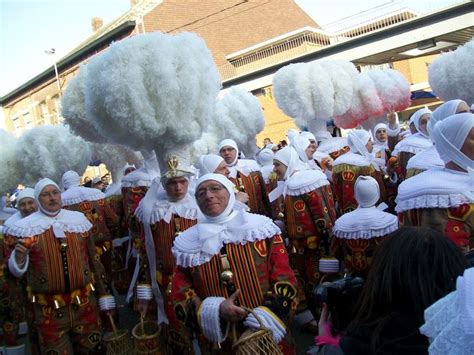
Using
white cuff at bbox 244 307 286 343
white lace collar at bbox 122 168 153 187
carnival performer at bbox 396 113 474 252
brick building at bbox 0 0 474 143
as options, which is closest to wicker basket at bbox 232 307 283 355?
white cuff at bbox 244 307 286 343

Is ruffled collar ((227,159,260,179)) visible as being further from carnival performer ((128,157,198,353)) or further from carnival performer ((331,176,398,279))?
carnival performer ((331,176,398,279))

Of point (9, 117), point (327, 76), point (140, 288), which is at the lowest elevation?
point (140, 288)

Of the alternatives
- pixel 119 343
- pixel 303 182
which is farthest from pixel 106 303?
pixel 303 182

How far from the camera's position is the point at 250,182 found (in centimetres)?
642

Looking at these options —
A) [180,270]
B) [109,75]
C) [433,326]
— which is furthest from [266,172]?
[433,326]

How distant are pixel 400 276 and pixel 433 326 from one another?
1.58 feet

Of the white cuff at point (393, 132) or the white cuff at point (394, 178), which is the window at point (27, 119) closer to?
the white cuff at point (393, 132)

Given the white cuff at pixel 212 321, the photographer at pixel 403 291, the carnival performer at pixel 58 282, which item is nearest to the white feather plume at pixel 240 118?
the carnival performer at pixel 58 282

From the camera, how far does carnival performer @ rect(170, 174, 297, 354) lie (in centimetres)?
288

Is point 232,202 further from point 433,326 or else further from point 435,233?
point 433,326

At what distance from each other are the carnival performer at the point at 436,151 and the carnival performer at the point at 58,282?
289cm

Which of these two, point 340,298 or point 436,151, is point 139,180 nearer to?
point 436,151

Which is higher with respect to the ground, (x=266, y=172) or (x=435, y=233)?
(x=266, y=172)

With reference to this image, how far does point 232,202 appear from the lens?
324 cm
